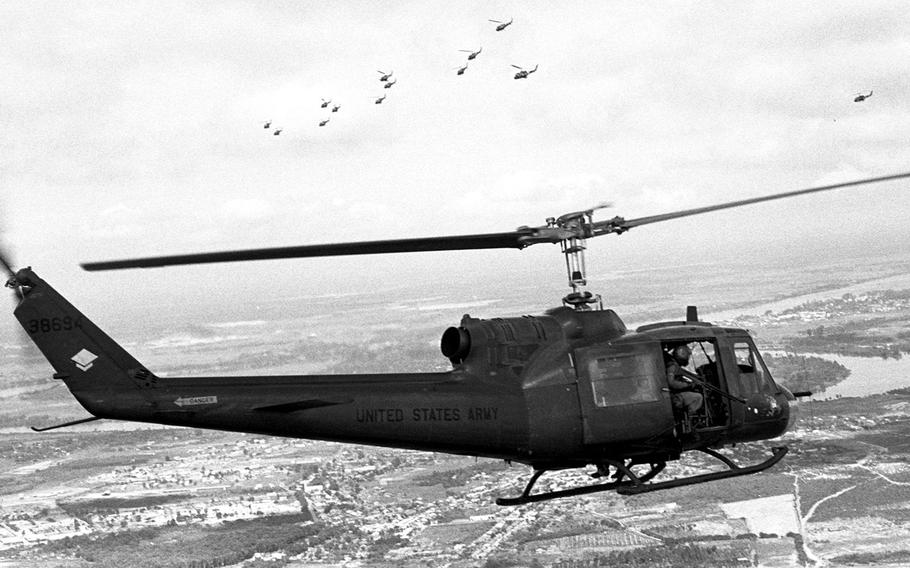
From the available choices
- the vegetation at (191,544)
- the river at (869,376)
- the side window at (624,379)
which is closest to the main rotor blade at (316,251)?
the side window at (624,379)

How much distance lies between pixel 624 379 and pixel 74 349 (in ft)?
26.2

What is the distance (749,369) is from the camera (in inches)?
587

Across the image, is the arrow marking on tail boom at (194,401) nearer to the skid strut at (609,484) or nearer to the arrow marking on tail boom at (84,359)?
the arrow marking on tail boom at (84,359)

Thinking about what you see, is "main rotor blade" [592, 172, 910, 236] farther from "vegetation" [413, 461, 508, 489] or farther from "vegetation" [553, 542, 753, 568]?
"vegetation" [413, 461, 508, 489]

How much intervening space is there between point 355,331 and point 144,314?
8104 centimetres

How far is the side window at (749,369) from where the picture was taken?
14.8 m

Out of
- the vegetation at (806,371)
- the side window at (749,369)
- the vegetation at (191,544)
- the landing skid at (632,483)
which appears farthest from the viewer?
the vegetation at (806,371)

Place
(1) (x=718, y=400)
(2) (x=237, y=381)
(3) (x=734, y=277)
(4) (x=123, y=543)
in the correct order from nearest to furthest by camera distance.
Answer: (2) (x=237, y=381) → (1) (x=718, y=400) → (4) (x=123, y=543) → (3) (x=734, y=277)

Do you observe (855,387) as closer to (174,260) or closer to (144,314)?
(174,260)

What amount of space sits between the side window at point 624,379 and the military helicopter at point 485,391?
0.01 m

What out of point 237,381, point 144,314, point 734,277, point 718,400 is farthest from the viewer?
point 144,314

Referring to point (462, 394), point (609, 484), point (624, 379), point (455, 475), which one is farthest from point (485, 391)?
point (455, 475)

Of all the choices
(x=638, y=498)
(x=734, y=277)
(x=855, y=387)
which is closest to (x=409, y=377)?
(x=638, y=498)

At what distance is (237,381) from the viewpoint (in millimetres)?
13695
